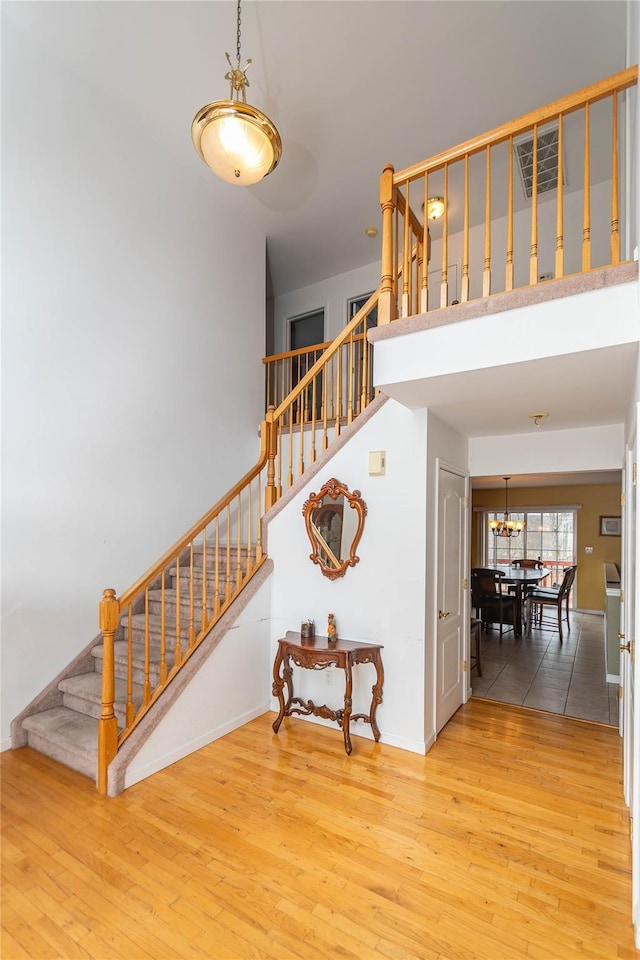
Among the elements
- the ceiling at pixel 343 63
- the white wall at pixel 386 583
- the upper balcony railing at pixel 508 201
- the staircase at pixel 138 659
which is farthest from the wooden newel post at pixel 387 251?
the ceiling at pixel 343 63

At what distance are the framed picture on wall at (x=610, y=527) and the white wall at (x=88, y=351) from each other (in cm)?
796

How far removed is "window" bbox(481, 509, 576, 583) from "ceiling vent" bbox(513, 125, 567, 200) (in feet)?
22.2

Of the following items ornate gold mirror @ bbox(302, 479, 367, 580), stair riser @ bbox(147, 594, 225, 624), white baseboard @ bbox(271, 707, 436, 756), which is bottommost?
white baseboard @ bbox(271, 707, 436, 756)

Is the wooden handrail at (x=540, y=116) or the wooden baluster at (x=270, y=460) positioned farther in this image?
the wooden baluster at (x=270, y=460)

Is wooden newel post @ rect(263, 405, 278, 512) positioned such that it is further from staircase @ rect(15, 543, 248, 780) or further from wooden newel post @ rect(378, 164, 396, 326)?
wooden newel post @ rect(378, 164, 396, 326)

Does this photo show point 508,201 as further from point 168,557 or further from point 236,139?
point 168,557

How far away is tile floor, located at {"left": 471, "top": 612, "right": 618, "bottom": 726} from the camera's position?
4.24 m

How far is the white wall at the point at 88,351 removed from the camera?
135 inches

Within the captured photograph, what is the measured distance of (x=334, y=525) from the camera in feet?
12.3

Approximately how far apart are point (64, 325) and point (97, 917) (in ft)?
12.2

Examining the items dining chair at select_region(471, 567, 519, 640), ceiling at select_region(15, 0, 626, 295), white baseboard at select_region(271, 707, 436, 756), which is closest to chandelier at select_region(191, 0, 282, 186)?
ceiling at select_region(15, 0, 626, 295)

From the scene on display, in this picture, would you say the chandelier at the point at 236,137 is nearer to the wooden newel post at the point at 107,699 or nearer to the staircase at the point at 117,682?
the staircase at the point at 117,682

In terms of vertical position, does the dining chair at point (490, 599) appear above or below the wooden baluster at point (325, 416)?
below

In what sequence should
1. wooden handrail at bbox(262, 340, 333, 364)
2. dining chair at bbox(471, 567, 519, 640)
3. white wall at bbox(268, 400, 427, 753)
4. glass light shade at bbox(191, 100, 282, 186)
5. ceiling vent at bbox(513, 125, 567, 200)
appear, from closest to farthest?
glass light shade at bbox(191, 100, 282, 186) < white wall at bbox(268, 400, 427, 753) < ceiling vent at bbox(513, 125, 567, 200) < wooden handrail at bbox(262, 340, 333, 364) < dining chair at bbox(471, 567, 519, 640)
